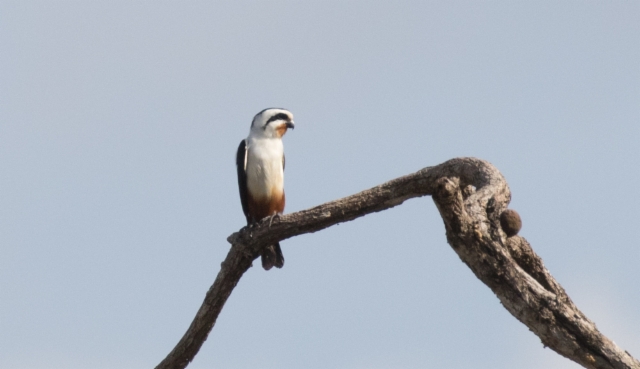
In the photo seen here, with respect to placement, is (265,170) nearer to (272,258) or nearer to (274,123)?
(274,123)

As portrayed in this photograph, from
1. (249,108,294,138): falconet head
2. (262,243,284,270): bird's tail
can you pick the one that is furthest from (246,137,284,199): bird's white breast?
(262,243,284,270): bird's tail

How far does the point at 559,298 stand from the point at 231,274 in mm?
2775

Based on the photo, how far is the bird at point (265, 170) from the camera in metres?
9.84

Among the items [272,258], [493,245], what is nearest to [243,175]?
[272,258]

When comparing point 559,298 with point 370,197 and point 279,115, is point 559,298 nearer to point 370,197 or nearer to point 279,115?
point 370,197

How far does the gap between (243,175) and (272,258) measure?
1.09 meters

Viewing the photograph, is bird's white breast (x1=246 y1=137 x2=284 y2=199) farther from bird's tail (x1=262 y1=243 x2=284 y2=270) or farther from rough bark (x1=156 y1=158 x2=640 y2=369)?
rough bark (x1=156 y1=158 x2=640 y2=369)

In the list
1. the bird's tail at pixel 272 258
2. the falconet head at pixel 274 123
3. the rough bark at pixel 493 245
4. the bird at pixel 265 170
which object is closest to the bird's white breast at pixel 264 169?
the bird at pixel 265 170

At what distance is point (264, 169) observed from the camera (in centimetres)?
984

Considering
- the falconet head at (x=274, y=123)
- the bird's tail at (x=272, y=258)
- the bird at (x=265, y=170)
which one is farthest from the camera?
the falconet head at (x=274, y=123)

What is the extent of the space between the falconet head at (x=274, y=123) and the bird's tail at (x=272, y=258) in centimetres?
140

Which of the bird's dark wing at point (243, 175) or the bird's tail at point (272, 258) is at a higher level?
the bird's dark wing at point (243, 175)

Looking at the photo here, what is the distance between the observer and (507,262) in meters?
6.10

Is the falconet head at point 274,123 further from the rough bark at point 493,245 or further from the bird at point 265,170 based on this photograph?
the rough bark at point 493,245
